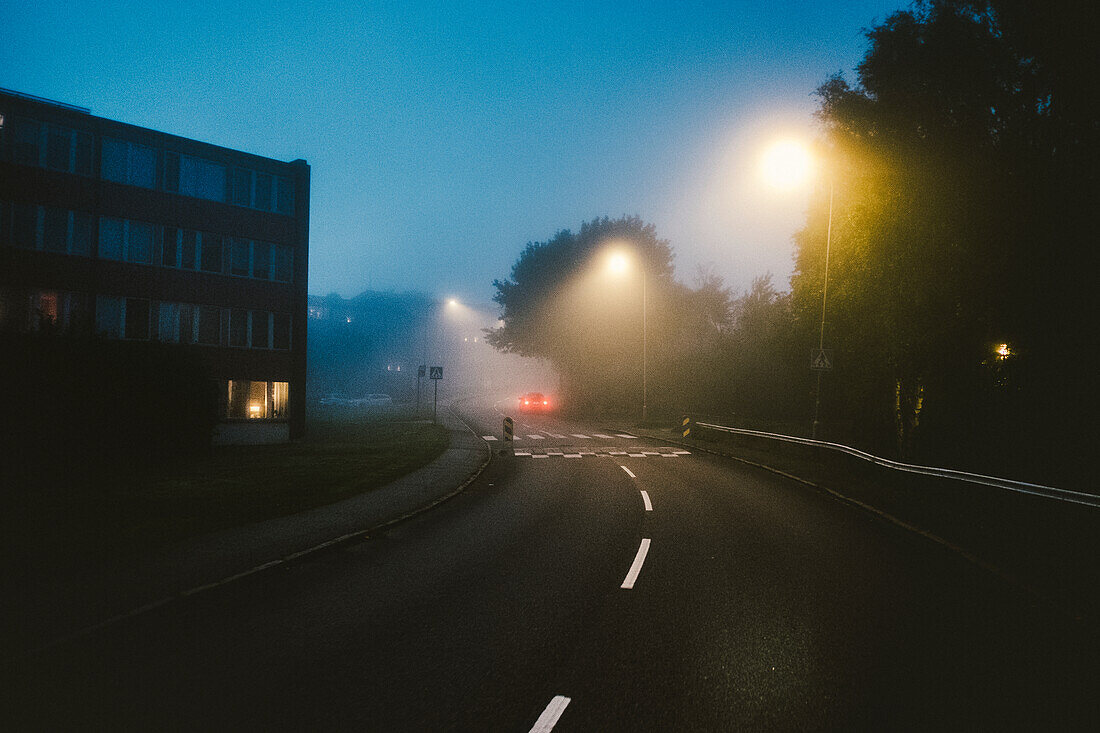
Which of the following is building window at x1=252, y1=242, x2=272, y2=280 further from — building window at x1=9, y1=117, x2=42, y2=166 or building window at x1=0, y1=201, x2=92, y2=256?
building window at x1=9, y1=117, x2=42, y2=166

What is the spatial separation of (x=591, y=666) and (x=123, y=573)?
5480 mm

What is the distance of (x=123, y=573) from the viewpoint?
6.68 metres

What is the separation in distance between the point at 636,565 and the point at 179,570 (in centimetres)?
524

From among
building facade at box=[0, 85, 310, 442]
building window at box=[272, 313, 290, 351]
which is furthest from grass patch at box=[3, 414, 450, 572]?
building window at box=[272, 313, 290, 351]

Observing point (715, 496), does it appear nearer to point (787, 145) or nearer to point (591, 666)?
point (591, 666)

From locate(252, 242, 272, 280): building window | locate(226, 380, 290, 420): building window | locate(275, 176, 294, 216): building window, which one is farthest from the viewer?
locate(275, 176, 294, 216): building window

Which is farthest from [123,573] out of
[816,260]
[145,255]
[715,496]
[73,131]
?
[73,131]

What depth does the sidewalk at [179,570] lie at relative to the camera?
5242 mm

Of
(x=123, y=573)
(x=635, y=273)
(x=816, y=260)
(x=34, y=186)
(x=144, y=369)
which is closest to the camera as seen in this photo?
(x=123, y=573)

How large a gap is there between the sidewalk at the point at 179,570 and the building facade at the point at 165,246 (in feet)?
45.9

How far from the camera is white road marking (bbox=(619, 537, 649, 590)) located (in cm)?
657

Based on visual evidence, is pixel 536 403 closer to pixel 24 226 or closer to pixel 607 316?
pixel 607 316

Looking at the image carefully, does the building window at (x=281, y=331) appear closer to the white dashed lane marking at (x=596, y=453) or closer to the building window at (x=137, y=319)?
the building window at (x=137, y=319)

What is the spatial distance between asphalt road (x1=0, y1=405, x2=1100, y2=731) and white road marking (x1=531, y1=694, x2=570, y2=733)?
2cm
